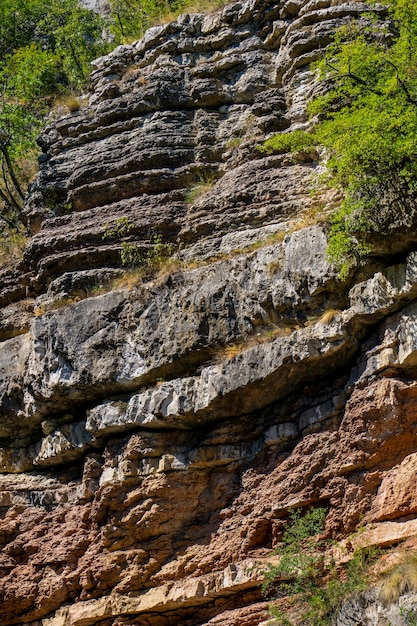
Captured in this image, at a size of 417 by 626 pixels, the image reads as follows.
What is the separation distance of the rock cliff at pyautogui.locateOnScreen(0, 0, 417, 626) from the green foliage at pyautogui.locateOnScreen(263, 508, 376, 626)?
0.26 meters

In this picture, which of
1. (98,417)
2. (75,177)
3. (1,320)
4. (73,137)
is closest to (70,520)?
(98,417)

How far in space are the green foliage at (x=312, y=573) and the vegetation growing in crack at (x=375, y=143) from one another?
3.93 m

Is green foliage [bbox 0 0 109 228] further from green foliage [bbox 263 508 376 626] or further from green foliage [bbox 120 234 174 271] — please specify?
green foliage [bbox 263 508 376 626]

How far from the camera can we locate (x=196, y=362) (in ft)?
42.1

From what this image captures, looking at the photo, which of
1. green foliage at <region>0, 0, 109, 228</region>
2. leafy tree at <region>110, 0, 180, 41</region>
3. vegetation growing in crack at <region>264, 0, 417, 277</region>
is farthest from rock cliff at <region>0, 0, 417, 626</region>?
leafy tree at <region>110, 0, 180, 41</region>

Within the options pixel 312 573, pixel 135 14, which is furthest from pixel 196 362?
pixel 135 14

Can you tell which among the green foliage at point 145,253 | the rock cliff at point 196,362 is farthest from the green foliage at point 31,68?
the green foliage at point 145,253

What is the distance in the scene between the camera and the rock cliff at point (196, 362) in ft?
36.6

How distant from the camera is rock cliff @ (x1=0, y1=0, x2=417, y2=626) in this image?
1116cm

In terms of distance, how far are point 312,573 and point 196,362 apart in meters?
4.11

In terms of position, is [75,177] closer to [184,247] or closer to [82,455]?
[184,247]

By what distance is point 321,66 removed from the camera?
496 inches

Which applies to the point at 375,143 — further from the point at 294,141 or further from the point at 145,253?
the point at 145,253

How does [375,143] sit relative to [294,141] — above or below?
below
